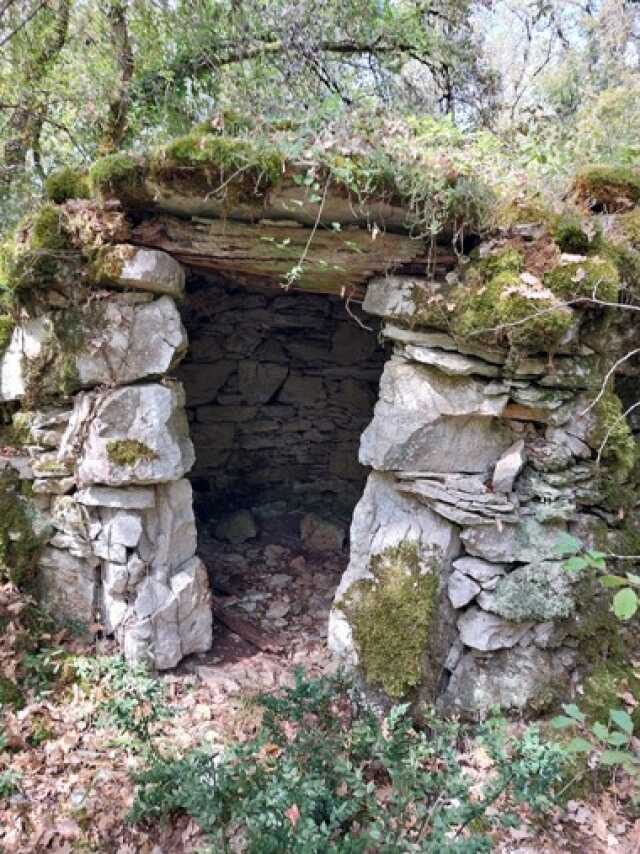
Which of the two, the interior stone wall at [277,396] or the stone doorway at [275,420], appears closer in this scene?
the stone doorway at [275,420]

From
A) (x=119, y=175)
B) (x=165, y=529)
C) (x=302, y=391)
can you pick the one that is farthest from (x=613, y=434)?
(x=302, y=391)

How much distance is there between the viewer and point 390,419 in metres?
2.90

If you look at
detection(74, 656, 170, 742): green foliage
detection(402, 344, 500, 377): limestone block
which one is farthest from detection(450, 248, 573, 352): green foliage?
detection(74, 656, 170, 742): green foliage

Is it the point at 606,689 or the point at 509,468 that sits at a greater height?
the point at 509,468

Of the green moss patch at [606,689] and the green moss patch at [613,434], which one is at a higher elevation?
the green moss patch at [613,434]

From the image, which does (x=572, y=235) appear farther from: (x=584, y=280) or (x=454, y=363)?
(x=454, y=363)

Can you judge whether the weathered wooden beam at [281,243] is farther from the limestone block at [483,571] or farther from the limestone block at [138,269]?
the limestone block at [483,571]

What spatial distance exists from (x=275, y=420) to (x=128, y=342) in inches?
98.7

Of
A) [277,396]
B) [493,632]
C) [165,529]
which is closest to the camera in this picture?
[493,632]

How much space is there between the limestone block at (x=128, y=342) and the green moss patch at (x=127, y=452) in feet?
1.08

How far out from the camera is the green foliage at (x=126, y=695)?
8.20 feet

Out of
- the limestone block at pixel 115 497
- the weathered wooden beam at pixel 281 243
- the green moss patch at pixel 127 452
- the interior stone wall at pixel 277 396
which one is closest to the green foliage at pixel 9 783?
the limestone block at pixel 115 497

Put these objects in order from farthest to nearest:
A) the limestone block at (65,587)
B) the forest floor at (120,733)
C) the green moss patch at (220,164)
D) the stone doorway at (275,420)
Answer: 1. the stone doorway at (275,420)
2. the limestone block at (65,587)
3. the green moss patch at (220,164)
4. the forest floor at (120,733)

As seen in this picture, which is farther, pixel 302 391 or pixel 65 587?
pixel 302 391
